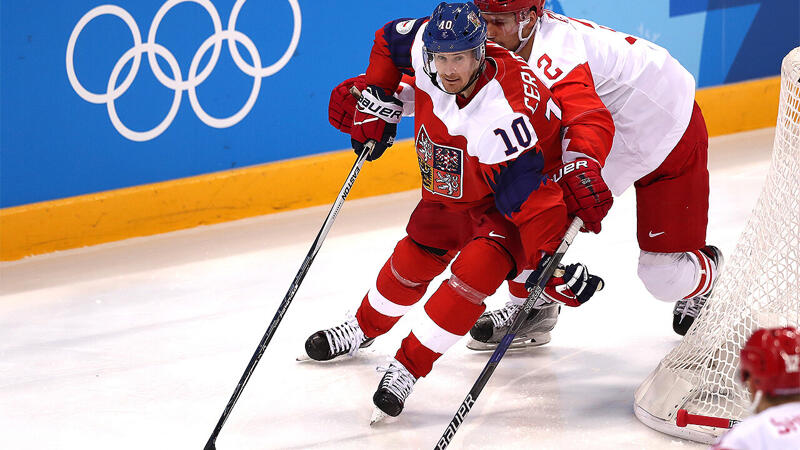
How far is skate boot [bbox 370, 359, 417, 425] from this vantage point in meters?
2.86

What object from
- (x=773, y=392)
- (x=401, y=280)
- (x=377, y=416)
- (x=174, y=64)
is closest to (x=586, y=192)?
(x=401, y=280)

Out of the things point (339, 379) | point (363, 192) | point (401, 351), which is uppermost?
point (401, 351)

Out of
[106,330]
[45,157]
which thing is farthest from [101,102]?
[106,330]

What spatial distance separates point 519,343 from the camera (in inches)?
135

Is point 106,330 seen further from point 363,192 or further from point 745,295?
point 745,295

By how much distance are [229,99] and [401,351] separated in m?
2.22

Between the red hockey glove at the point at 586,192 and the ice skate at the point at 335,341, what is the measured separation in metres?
0.96

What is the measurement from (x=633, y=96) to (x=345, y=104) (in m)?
0.80

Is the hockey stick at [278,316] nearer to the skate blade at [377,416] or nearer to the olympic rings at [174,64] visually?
the skate blade at [377,416]

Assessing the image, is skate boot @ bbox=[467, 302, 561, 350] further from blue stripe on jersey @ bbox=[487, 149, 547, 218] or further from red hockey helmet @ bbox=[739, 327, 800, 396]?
red hockey helmet @ bbox=[739, 327, 800, 396]

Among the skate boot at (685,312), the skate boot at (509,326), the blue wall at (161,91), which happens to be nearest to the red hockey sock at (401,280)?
the skate boot at (509,326)

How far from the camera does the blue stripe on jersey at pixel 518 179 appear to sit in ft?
8.51

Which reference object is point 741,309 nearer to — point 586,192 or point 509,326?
point 586,192

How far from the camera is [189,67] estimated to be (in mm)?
4648
